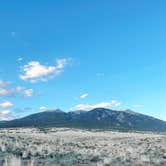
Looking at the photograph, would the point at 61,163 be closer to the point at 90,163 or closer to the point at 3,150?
the point at 90,163

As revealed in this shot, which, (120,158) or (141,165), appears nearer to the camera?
(141,165)

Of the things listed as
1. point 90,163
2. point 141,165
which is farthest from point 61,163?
point 141,165

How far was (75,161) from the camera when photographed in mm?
25281

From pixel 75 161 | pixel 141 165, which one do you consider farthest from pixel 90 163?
pixel 141 165

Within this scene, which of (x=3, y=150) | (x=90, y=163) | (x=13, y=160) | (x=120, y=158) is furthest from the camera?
(x=3, y=150)

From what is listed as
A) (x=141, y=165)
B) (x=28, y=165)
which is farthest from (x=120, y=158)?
(x=28, y=165)

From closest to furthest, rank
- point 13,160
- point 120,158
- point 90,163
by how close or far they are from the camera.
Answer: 1. point 13,160
2. point 90,163
3. point 120,158

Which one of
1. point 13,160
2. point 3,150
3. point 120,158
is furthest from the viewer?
point 3,150

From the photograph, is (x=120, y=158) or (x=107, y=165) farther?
(x=120, y=158)

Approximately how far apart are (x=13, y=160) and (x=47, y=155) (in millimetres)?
5282

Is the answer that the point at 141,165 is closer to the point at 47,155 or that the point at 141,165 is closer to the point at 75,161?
the point at 75,161

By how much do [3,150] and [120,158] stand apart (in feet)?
25.9

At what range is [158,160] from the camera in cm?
2556

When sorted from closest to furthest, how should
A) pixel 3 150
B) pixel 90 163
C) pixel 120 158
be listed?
pixel 90 163 → pixel 120 158 → pixel 3 150
